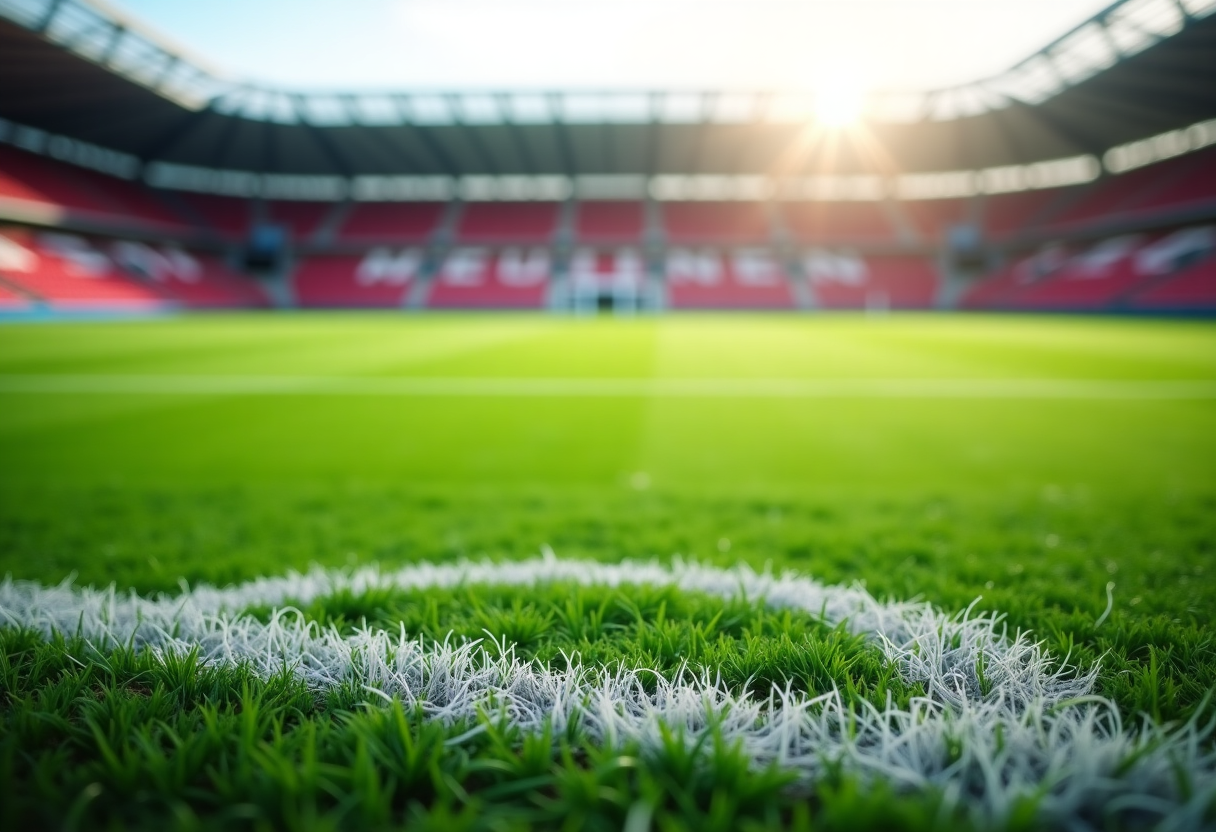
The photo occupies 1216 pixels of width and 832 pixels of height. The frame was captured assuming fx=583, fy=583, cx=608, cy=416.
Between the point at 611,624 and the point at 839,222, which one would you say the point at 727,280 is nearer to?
the point at 839,222

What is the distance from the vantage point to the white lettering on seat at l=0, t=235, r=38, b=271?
2673cm

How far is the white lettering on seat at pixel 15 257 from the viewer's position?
26734 mm

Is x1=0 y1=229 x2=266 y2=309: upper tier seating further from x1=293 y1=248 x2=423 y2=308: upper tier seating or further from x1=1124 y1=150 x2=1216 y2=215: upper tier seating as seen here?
x1=1124 y1=150 x2=1216 y2=215: upper tier seating

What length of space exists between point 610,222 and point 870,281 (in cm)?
1980

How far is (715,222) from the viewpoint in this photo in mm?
45125

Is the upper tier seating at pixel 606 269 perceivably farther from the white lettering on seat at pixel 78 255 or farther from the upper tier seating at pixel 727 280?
the white lettering on seat at pixel 78 255

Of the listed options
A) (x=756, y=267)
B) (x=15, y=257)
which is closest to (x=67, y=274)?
(x=15, y=257)

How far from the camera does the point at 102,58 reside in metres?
24.5

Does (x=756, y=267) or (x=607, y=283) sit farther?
(x=607, y=283)

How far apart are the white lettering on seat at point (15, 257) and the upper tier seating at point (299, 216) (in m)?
17.4

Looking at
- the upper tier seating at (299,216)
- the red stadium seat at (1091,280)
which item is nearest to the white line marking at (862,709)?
the red stadium seat at (1091,280)

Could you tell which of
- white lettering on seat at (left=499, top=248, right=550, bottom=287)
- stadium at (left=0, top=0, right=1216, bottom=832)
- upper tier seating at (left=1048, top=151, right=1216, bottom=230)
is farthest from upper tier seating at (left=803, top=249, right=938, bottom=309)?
stadium at (left=0, top=0, right=1216, bottom=832)

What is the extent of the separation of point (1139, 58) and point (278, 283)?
49975 mm

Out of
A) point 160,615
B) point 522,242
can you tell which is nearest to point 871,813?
point 160,615
